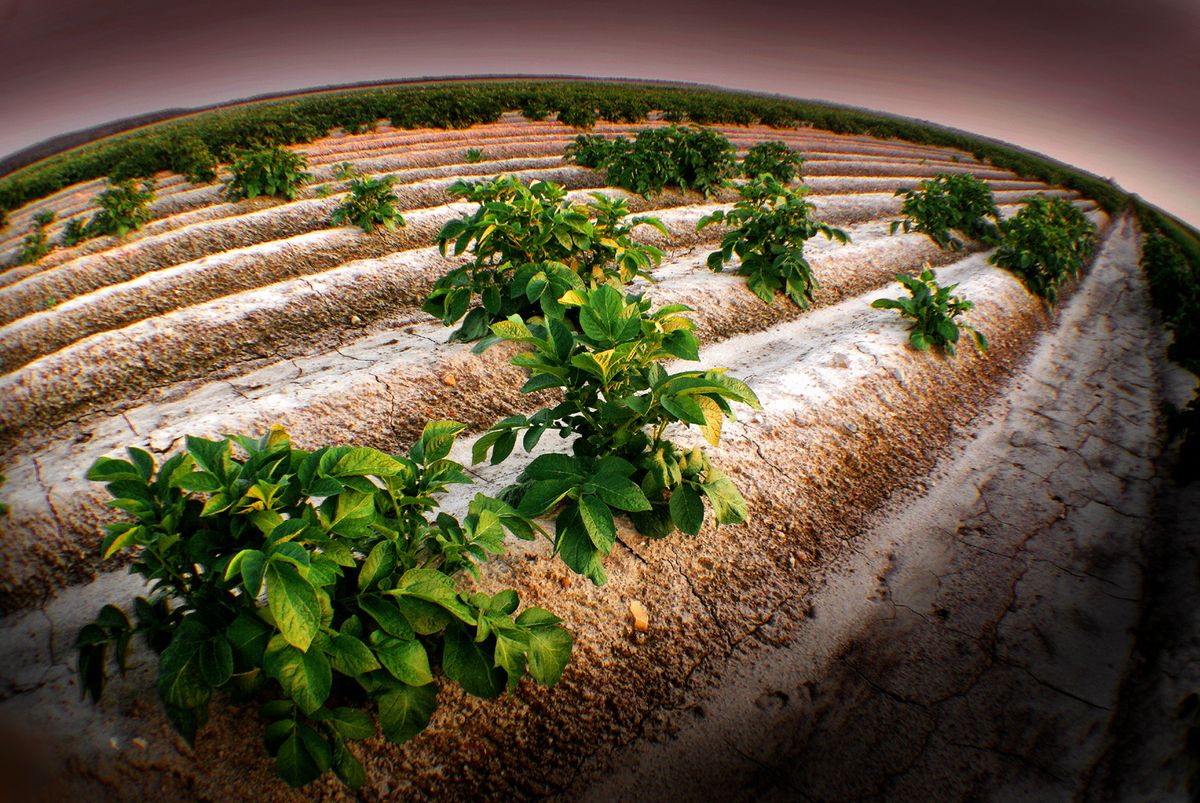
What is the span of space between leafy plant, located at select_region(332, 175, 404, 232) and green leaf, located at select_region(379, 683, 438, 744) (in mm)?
6578

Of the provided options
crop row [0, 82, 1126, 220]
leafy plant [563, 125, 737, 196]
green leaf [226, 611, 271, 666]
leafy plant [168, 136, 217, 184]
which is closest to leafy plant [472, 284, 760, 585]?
green leaf [226, 611, 271, 666]

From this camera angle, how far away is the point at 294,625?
4.04 ft

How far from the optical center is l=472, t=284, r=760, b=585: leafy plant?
1.83m

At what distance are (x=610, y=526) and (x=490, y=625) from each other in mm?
511

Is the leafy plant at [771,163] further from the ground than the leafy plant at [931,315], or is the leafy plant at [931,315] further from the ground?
the leafy plant at [771,163]

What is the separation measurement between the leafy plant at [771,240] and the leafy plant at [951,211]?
4480 mm

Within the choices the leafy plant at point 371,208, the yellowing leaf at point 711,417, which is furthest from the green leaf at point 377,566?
the leafy plant at point 371,208

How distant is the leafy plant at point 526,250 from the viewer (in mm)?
3430

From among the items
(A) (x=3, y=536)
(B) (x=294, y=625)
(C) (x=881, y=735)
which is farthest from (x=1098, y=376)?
(A) (x=3, y=536)

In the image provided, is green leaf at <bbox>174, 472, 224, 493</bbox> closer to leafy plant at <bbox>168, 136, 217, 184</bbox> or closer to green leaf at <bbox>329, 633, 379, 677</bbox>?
green leaf at <bbox>329, 633, 379, 677</bbox>

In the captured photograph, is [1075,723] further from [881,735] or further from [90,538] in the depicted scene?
[90,538]

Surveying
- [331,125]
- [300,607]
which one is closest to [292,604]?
[300,607]

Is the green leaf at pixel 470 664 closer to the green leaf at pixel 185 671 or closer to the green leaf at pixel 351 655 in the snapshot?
the green leaf at pixel 351 655

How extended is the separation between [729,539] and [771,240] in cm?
397
